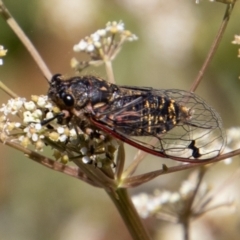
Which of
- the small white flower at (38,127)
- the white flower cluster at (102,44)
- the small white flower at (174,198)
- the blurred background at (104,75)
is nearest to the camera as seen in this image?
the small white flower at (38,127)

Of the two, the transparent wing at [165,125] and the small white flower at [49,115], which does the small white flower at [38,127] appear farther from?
the transparent wing at [165,125]

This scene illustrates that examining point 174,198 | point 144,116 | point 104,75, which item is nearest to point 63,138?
point 144,116

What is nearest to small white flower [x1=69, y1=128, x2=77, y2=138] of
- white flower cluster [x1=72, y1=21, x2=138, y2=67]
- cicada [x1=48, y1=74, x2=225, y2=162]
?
cicada [x1=48, y1=74, x2=225, y2=162]

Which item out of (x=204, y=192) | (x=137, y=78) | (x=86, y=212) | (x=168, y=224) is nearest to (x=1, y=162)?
(x=86, y=212)

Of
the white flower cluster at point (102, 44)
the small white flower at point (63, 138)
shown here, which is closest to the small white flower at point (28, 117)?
the small white flower at point (63, 138)

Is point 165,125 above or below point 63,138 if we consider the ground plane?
above

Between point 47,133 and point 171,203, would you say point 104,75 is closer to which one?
point 171,203
